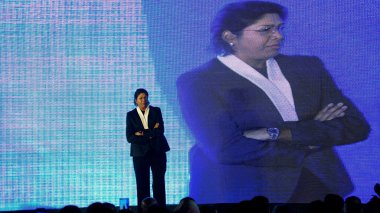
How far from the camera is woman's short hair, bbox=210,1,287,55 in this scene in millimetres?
6855

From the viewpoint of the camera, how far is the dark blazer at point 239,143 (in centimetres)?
680

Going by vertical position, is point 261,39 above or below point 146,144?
above

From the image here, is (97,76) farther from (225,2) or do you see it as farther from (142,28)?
(225,2)

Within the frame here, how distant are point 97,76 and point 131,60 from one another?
1.20 ft

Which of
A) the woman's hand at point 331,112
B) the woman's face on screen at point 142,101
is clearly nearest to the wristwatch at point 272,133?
the woman's hand at point 331,112

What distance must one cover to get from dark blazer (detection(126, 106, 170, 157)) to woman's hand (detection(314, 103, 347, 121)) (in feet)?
5.91

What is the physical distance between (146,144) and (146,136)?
0.26ft

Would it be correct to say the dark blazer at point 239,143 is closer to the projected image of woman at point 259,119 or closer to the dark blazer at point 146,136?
the projected image of woman at point 259,119

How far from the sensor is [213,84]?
686cm

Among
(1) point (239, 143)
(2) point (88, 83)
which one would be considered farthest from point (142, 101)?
(1) point (239, 143)

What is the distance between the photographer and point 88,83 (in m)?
6.67

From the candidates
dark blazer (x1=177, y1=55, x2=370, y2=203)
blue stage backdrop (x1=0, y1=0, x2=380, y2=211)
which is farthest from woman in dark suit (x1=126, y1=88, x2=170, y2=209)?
dark blazer (x1=177, y1=55, x2=370, y2=203)

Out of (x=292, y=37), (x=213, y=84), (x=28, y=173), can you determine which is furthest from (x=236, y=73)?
(x=28, y=173)

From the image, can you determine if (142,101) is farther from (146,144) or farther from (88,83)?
(88,83)
